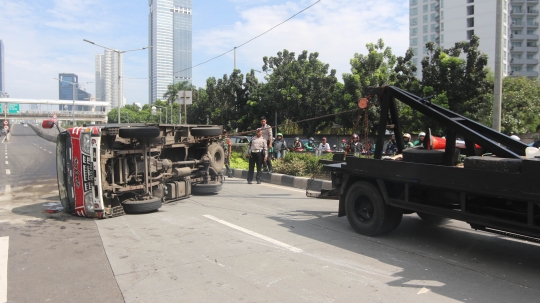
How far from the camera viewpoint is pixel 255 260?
543cm

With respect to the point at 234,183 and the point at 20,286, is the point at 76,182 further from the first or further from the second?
the point at 234,183

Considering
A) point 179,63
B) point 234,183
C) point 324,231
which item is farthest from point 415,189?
point 179,63

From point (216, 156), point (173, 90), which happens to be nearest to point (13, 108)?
point (173, 90)

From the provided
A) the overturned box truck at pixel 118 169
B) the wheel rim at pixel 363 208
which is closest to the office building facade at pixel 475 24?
the overturned box truck at pixel 118 169

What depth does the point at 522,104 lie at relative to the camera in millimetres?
22734

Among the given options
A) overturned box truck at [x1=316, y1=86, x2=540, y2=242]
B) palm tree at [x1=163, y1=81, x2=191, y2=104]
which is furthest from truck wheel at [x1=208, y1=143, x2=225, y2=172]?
palm tree at [x1=163, y1=81, x2=191, y2=104]

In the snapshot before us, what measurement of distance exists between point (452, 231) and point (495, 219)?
2.16 meters

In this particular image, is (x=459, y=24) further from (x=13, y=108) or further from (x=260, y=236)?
(x=260, y=236)

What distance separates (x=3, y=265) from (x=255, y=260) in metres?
3.23

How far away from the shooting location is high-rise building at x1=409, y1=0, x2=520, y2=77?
75.8m

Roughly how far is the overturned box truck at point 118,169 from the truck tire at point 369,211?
158 inches

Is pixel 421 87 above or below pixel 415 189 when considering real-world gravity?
above

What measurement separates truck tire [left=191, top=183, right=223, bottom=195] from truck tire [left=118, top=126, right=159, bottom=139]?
2632 mm

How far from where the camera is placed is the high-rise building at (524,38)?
3086 inches
